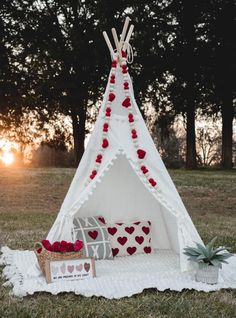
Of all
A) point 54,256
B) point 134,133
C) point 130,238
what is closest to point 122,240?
point 130,238

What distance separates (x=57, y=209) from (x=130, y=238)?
187 inches

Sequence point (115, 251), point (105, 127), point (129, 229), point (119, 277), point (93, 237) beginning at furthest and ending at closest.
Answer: point (129, 229) < point (115, 251) < point (93, 237) < point (105, 127) < point (119, 277)

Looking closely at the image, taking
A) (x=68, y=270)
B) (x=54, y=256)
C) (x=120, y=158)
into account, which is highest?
(x=120, y=158)

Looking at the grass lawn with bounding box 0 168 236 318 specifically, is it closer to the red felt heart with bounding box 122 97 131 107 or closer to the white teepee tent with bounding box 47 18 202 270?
the white teepee tent with bounding box 47 18 202 270

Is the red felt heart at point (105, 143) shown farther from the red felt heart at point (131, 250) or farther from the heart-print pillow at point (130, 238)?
the red felt heart at point (131, 250)

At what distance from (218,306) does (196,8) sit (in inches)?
549

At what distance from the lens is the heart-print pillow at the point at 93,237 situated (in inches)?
219

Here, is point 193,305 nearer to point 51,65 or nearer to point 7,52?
point 7,52

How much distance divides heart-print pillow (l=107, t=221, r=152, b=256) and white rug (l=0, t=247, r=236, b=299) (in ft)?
0.53

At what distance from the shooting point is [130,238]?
237 inches

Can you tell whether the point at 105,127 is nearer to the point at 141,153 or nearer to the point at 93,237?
the point at 141,153

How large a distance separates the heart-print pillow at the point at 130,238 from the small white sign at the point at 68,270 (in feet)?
4.11

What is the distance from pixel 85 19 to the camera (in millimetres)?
18734

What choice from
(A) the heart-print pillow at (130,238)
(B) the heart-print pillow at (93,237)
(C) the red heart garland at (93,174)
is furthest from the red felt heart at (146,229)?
(C) the red heart garland at (93,174)
